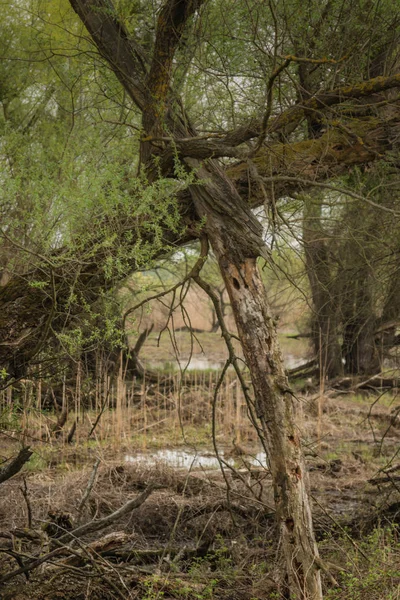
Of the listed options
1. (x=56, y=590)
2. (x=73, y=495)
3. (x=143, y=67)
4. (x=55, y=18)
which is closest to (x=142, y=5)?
(x=143, y=67)

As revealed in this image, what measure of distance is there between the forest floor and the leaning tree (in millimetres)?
499

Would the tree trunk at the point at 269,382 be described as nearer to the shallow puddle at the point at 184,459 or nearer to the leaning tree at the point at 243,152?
the leaning tree at the point at 243,152

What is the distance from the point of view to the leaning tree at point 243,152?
414cm

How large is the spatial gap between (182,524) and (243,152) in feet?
9.55

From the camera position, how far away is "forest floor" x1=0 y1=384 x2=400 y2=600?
386cm

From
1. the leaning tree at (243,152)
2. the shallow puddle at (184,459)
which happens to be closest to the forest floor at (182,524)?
the shallow puddle at (184,459)

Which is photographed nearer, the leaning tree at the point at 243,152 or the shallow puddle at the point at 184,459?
the leaning tree at the point at 243,152

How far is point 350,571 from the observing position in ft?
14.0

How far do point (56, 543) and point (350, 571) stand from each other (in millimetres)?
1843

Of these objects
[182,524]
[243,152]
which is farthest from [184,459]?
[243,152]

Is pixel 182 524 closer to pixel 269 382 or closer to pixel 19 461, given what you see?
pixel 269 382

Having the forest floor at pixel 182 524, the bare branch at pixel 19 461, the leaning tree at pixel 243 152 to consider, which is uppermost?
the leaning tree at pixel 243 152

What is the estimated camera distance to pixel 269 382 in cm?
420

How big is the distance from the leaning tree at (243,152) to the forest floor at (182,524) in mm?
499
